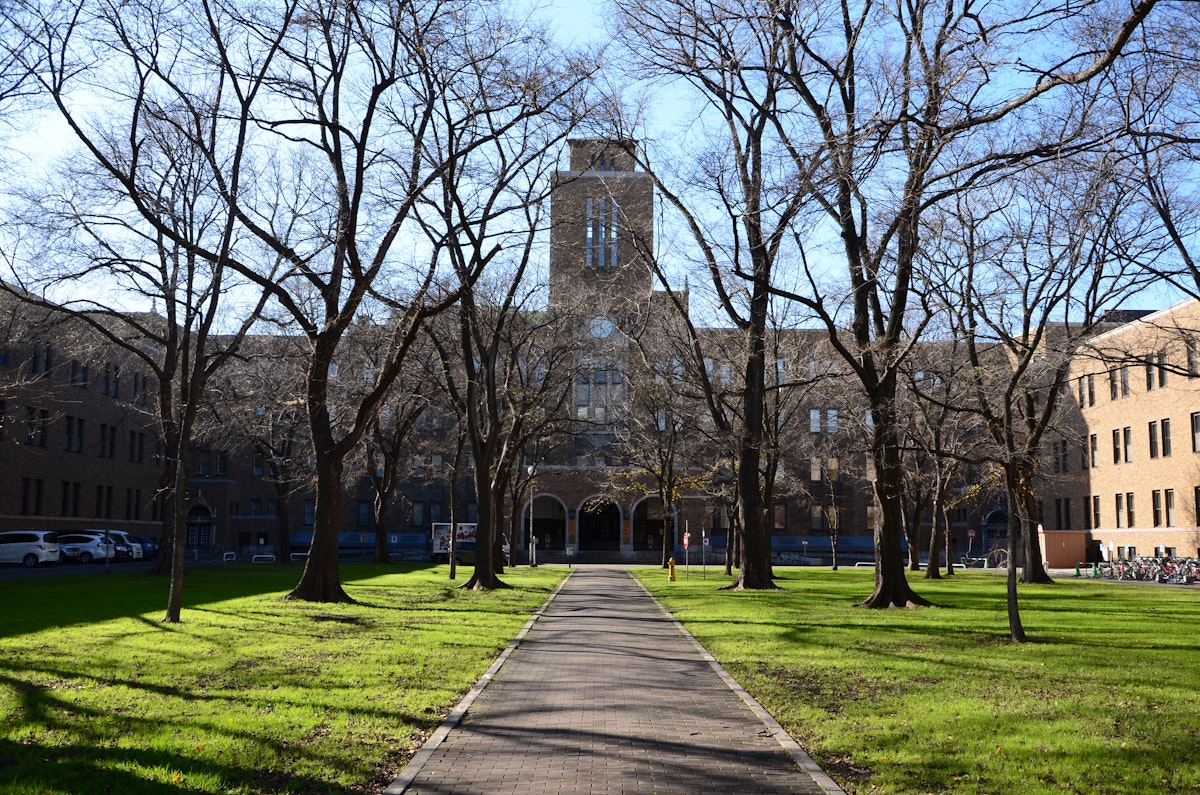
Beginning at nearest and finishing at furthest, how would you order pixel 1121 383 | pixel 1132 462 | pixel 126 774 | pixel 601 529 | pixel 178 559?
pixel 126 774 → pixel 178 559 → pixel 1121 383 → pixel 1132 462 → pixel 601 529

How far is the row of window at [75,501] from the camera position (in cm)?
5219

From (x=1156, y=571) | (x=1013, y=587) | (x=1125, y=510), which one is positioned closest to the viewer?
(x=1013, y=587)

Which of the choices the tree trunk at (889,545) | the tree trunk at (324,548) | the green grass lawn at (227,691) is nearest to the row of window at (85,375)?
the tree trunk at (324,548)

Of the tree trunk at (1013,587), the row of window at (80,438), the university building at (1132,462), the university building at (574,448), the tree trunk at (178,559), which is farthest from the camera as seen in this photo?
the row of window at (80,438)

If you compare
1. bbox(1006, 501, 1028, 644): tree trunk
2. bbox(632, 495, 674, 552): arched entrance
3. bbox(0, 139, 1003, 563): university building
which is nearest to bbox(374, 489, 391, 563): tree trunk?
bbox(0, 139, 1003, 563): university building

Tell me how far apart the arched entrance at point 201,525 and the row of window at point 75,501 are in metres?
6.65

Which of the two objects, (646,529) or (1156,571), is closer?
(1156,571)

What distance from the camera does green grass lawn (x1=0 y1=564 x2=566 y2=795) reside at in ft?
24.8

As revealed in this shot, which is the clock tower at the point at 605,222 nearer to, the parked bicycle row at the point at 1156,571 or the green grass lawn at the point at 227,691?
the green grass lawn at the point at 227,691

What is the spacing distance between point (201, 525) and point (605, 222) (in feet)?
189

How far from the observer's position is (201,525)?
3073 inches

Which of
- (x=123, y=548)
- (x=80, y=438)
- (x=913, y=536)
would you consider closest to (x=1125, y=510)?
(x=913, y=536)


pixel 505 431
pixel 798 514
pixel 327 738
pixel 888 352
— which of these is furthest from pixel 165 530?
pixel 798 514

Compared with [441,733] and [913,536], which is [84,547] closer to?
[913,536]
